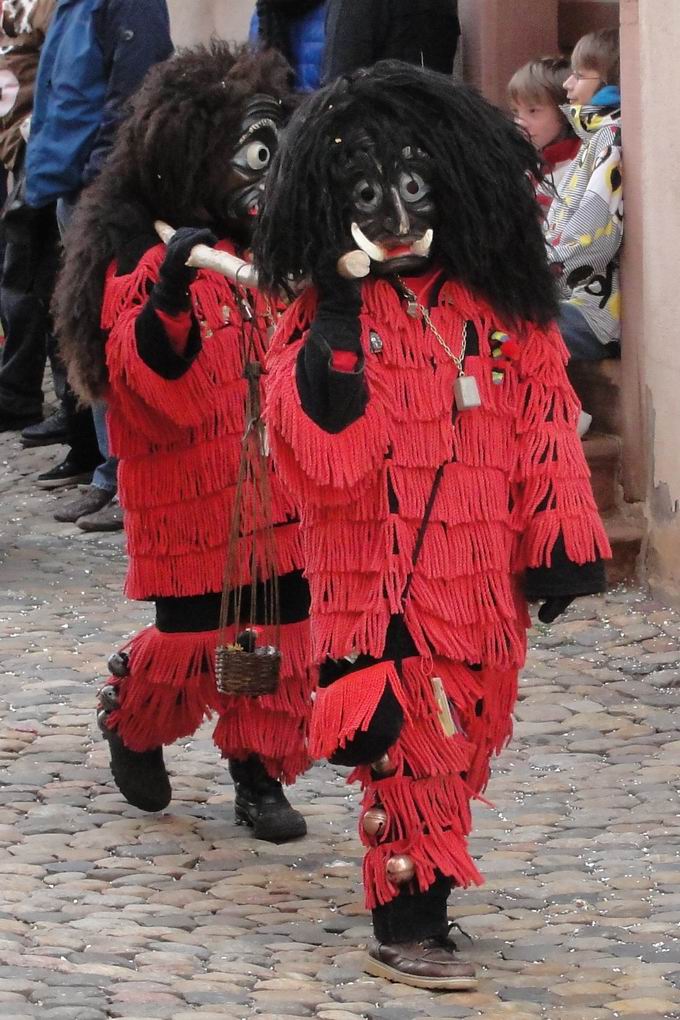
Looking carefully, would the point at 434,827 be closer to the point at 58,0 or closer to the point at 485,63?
the point at 485,63

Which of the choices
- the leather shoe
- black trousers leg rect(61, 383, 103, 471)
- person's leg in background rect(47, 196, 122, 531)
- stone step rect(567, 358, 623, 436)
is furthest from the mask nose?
black trousers leg rect(61, 383, 103, 471)

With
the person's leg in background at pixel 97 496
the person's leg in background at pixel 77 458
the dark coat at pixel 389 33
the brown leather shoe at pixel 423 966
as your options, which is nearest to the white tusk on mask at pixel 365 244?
the brown leather shoe at pixel 423 966

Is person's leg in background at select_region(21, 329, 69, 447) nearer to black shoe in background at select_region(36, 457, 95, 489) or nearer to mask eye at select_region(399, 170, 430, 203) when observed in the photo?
black shoe in background at select_region(36, 457, 95, 489)

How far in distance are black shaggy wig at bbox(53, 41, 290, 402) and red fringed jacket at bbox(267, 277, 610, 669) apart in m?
0.82

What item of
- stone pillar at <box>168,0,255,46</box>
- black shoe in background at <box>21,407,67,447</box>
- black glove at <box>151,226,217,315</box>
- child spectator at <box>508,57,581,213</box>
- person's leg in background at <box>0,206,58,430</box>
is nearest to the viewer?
black glove at <box>151,226,217,315</box>

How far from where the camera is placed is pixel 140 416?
183 inches

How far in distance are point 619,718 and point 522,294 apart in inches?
86.6

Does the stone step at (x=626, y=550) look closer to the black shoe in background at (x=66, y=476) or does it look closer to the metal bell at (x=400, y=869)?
the black shoe in background at (x=66, y=476)

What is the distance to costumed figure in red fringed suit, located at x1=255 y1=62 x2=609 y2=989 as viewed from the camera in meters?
3.80

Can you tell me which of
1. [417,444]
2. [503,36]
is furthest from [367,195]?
[503,36]

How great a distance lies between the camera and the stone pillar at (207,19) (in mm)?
10271

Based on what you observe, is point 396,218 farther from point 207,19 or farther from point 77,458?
point 207,19

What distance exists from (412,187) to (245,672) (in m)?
1.22

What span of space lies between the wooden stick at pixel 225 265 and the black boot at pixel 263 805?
52.0 inches
